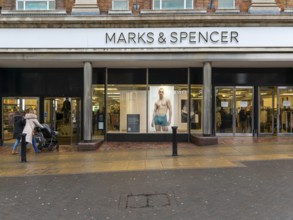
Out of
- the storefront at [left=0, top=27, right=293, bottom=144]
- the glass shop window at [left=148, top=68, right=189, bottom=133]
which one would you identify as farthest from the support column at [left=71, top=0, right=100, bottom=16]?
the glass shop window at [left=148, top=68, right=189, bottom=133]

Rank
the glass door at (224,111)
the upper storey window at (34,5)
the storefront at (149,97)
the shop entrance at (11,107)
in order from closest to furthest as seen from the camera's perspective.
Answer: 1. the upper storey window at (34,5)
2. the storefront at (149,97)
3. the shop entrance at (11,107)
4. the glass door at (224,111)

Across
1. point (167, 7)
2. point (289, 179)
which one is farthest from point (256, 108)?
point (289, 179)

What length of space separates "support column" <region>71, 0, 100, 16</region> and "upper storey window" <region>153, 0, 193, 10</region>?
2636 millimetres

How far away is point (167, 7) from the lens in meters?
15.8

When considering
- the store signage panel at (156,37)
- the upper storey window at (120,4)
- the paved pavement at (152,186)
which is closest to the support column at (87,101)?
the store signage panel at (156,37)

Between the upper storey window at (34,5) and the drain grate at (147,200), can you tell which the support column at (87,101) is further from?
the drain grate at (147,200)

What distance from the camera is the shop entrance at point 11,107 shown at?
56.6ft

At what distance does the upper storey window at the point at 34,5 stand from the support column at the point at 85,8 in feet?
4.32

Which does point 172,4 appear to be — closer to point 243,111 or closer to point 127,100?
point 127,100

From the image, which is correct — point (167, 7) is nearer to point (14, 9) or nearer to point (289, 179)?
point (14, 9)

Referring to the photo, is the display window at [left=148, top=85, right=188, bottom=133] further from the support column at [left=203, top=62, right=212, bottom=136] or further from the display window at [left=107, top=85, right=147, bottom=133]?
the support column at [left=203, top=62, right=212, bottom=136]

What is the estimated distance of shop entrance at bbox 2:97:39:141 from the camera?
56.6 ft

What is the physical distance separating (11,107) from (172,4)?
29.9 feet

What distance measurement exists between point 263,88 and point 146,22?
271 inches
